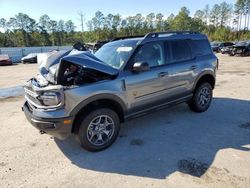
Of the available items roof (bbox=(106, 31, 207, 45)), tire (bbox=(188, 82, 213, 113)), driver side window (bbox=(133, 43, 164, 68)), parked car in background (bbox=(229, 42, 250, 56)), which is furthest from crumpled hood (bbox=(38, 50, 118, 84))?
parked car in background (bbox=(229, 42, 250, 56))

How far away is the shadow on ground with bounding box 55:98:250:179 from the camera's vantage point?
3462 mm

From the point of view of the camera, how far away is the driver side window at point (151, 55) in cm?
440

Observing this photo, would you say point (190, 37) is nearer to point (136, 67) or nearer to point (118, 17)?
point (136, 67)

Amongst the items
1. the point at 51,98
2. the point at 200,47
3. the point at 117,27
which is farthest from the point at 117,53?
the point at 117,27

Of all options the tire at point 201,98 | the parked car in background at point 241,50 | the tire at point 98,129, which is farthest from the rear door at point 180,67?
the parked car in background at point 241,50

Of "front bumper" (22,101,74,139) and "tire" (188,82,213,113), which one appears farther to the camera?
"tire" (188,82,213,113)

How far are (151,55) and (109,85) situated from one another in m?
1.22

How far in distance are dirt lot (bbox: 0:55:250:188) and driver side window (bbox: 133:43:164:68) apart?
4.49 ft

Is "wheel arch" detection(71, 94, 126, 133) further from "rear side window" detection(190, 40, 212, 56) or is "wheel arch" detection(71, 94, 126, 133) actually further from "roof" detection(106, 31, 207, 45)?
"rear side window" detection(190, 40, 212, 56)

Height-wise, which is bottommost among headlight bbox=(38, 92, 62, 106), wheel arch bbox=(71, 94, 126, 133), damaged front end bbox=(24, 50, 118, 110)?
wheel arch bbox=(71, 94, 126, 133)

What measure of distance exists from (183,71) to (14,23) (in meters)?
81.0

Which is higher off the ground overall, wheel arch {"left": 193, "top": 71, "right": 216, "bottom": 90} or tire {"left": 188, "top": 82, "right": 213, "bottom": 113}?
wheel arch {"left": 193, "top": 71, "right": 216, "bottom": 90}

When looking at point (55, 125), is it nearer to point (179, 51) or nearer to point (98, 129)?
point (98, 129)

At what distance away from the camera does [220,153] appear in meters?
3.74
